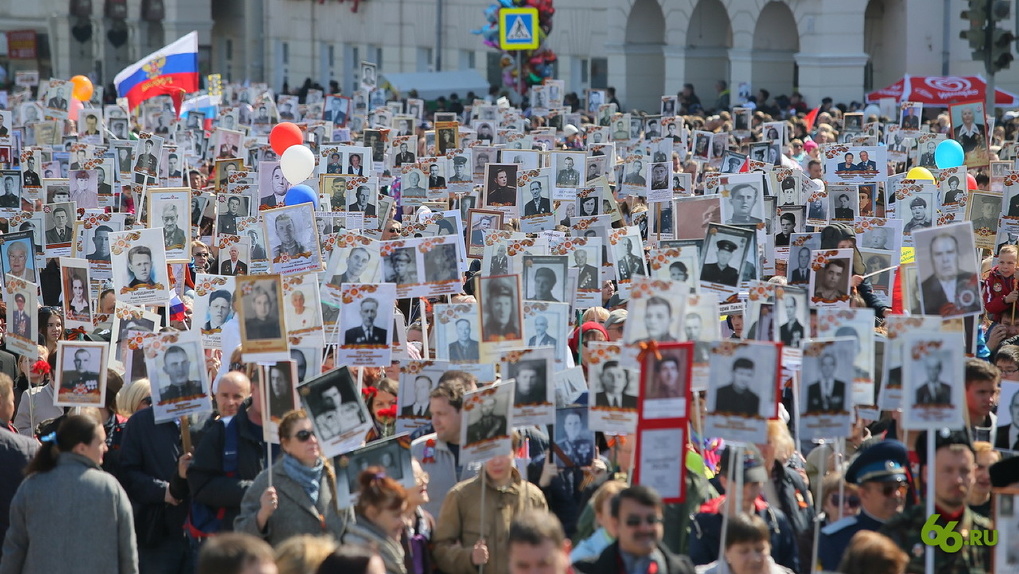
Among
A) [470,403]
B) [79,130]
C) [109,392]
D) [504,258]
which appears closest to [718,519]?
[470,403]

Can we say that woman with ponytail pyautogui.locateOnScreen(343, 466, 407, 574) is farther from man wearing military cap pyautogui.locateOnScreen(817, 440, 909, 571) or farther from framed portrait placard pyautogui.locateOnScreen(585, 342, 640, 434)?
man wearing military cap pyautogui.locateOnScreen(817, 440, 909, 571)

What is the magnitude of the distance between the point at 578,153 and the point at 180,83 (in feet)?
41.8

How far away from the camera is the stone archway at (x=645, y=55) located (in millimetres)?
38844

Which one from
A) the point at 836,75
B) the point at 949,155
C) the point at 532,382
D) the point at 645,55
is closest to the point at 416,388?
the point at 532,382

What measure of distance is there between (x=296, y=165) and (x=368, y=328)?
317 inches

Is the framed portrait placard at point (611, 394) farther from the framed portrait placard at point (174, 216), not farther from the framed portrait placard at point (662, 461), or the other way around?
the framed portrait placard at point (174, 216)

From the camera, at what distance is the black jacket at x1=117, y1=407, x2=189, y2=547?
7.05 meters

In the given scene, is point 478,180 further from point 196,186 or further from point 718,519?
point 718,519

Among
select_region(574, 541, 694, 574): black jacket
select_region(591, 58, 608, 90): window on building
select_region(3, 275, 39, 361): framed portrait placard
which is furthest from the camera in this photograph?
select_region(591, 58, 608, 90): window on building

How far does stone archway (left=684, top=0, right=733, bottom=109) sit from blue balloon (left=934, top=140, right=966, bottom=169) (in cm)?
2106

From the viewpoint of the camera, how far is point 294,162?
51.2 feet

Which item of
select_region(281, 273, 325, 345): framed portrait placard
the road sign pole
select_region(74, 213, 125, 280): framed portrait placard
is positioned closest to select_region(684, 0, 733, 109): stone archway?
the road sign pole

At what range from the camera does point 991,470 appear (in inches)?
226

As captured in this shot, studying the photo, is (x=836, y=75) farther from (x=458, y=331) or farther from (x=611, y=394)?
(x=611, y=394)
